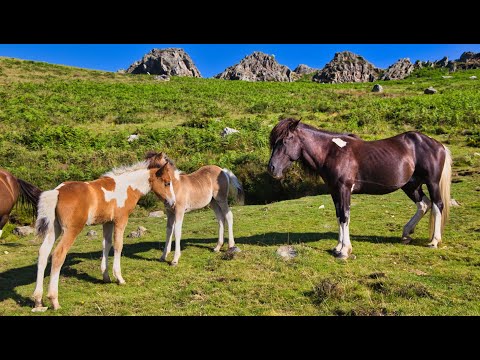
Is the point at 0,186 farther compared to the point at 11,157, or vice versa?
the point at 11,157

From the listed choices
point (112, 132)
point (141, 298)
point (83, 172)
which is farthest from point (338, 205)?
point (112, 132)

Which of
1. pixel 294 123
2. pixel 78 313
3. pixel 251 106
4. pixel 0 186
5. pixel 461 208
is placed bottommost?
pixel 78 313

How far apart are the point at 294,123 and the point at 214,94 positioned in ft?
125

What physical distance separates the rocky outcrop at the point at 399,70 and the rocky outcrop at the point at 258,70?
79.9 feet

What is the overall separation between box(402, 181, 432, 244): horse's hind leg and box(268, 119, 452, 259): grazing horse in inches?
8.9

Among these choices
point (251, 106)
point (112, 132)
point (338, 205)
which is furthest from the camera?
point (251, 106)

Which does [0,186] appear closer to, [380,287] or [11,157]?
[380,287]

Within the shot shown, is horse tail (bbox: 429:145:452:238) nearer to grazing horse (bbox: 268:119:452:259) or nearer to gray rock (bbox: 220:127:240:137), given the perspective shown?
grazing horse (bbox: 268:119:452:259)

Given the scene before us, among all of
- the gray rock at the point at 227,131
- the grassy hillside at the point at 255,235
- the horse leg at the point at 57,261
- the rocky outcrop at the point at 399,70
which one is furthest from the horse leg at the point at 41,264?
the rocky outcrop at the point at 399,70

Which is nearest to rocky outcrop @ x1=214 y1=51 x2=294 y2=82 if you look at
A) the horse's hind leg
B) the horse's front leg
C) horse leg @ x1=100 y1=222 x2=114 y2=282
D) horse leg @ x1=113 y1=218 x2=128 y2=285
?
the horse's hind leg

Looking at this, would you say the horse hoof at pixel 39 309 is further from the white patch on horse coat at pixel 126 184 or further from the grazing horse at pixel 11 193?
the grazing horse at pixel 11 193

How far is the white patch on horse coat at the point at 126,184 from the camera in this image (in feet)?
24.5

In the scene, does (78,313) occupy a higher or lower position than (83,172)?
lower

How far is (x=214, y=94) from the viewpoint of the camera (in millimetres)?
45750
